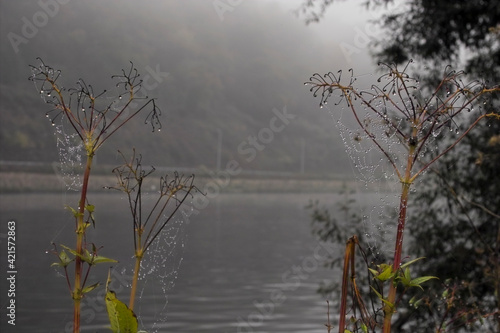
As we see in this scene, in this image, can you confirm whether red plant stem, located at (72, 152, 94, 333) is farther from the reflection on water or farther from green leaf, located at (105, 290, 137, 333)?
the reflection on water

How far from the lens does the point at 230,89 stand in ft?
166

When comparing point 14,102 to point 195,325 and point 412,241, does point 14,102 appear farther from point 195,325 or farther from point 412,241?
point 412,241

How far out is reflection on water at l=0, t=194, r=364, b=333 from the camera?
36.2 feet

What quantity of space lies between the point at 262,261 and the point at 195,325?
11787 millimetres

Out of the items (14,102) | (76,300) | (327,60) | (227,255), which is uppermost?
(327,60)

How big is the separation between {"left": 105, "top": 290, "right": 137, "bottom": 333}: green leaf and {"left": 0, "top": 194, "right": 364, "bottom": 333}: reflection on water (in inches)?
103

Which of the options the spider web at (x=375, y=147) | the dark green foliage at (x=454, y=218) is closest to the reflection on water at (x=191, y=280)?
the spider web at (x=375, y=147)

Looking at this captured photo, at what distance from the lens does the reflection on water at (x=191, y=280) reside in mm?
11023

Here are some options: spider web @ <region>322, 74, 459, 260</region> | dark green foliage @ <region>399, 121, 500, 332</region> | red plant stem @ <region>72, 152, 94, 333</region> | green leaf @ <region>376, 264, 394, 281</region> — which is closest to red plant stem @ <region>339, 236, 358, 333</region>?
green leaf @ <region>376, 264, 394, 281</region>

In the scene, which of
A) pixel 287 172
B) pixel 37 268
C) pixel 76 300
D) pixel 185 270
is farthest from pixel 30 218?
pixel 287 172

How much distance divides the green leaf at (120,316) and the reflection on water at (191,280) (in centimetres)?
262

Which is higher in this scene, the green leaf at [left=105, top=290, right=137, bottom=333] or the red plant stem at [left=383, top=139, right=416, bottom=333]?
the red plant stem at [left=383, top=139, right=416, bottom=333]

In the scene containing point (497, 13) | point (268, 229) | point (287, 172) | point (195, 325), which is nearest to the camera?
point (497, 13)

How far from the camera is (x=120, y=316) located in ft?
2.81
